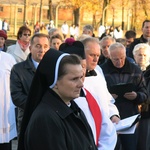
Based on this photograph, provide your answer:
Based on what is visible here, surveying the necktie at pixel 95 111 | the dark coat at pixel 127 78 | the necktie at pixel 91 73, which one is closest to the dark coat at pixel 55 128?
the necktie at pixel 95 111

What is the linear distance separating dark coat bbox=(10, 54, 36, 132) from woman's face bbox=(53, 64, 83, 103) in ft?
8.84

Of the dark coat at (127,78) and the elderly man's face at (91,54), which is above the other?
the elderly man's face at (91,54)

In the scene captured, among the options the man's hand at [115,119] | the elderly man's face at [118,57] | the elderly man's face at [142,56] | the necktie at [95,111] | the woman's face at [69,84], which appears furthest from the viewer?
the elderly man's face at [142,56]

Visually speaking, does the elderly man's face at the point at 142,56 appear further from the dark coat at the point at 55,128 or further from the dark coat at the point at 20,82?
the dark coat at the point at 55,128

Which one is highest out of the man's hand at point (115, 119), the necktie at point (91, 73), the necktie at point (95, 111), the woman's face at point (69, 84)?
the woman's face at point (69, 84)

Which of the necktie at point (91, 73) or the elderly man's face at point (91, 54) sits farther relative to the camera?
the elderly man's face at point (91, 54)

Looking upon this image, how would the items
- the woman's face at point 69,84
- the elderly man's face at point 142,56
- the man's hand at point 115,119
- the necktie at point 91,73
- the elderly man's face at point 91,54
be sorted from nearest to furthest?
1. the woman's face at point 69,84
2. the necktie at point 91,73
3. the elderly man's face at point 91,54
4. the man's hand at point 115,119
5. the elderly man's face at point 142,56

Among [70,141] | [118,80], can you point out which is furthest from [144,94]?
[70,141]

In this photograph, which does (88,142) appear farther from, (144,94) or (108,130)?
(144,94)

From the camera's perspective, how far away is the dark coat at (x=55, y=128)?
3787 mm

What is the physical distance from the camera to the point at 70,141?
12.7 feet

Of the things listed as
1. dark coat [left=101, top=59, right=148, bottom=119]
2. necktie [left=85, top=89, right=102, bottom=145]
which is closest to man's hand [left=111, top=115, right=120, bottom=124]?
necktie [left=85, top=89, right=102, bottom=145]

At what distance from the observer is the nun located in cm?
380

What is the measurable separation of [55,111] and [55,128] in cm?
14
